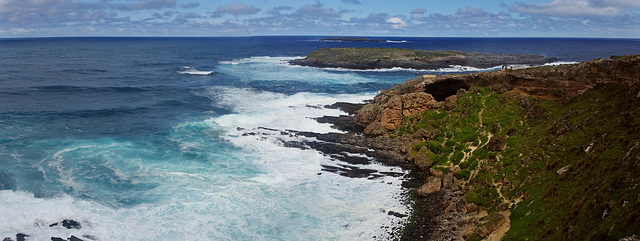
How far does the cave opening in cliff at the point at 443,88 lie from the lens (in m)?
47.0

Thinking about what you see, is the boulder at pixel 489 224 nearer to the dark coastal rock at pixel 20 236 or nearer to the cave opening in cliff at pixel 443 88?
the cave opening in cliff at pixel 443 88

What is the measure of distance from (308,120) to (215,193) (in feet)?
70.3

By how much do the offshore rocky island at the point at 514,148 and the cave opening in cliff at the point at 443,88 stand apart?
0.11 metres

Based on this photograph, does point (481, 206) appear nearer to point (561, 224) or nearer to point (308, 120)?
point (561, 224)

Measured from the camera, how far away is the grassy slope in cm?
1828

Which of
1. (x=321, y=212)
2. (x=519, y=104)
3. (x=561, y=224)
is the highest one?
(x=519, y=104)

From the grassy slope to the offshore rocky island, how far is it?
8cm

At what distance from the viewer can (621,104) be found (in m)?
28.0

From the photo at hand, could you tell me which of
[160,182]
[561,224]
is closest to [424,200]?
[561,224]

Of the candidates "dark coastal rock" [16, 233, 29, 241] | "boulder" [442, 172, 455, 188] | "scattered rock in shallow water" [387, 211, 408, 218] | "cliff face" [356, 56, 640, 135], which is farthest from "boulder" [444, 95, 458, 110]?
"dark coastal rock" [16, 233, 29, 241]

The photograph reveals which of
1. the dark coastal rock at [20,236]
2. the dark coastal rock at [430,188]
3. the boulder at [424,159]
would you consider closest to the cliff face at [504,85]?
the boulder at [424,159]

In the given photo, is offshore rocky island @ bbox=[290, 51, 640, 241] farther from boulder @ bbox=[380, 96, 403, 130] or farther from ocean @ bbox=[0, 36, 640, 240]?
ocean @ bbox=[0, 36, 640, 240]

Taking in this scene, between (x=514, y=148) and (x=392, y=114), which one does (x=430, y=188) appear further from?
(x=392, y=114)

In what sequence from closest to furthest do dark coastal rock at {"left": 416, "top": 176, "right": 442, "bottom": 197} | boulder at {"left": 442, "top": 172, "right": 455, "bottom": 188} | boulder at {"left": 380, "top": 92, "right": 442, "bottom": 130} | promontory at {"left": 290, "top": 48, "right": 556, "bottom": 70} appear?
dark coastal rock at {"left": 416, "top": 176, "right": 442, "bottom": 197} → boulder at {"left": 442, "top": 172, "right": 455, "bottom": 188} → boulder at {"left": 380, "top": 92, "right": 442, "bottom": 130} → promontory at {"left": 290, "top": 48, "right": 556, "bottom": 70}
